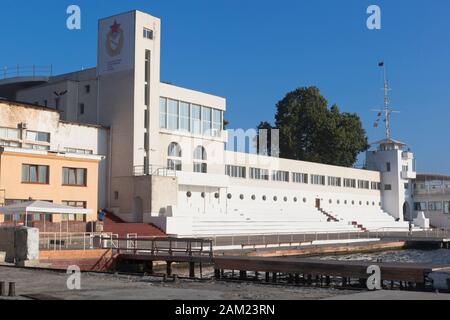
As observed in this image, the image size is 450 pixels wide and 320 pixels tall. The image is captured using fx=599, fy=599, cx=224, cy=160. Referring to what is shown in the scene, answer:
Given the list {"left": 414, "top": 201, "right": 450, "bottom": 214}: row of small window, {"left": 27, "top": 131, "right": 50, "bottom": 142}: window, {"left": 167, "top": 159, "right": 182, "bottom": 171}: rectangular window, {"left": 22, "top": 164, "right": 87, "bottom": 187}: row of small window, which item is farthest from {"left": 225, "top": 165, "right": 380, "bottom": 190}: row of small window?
{"left": 27, "top": 131, "right": 50, "bottom": 142}: window

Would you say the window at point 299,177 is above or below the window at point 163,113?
below

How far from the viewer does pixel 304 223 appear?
6334 centimetres

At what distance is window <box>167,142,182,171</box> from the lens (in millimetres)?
53006

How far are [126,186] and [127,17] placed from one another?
46.2 ft

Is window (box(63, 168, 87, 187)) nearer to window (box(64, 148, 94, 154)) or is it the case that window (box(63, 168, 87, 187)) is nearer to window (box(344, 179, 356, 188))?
window (box(64, 148, 94, 154))

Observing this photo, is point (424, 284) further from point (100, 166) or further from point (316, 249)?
point (100, 166)

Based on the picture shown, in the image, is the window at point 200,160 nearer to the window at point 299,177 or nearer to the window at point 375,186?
the window at point 299,177

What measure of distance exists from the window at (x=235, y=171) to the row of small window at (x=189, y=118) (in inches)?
191

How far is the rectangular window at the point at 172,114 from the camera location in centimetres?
5269

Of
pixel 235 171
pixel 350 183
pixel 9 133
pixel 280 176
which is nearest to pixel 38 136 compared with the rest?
pixel 9 133

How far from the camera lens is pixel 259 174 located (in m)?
66.2

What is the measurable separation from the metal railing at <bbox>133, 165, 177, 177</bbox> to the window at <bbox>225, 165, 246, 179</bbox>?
395 inches

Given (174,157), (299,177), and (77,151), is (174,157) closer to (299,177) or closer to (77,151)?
(77,151)

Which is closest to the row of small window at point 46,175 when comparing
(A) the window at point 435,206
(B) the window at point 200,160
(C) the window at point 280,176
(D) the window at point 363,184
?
(B) the window at point 200,160
